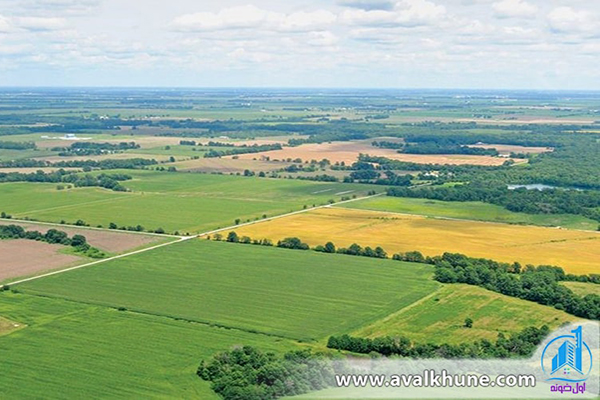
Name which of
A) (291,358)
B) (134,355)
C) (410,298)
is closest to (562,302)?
(410,298)

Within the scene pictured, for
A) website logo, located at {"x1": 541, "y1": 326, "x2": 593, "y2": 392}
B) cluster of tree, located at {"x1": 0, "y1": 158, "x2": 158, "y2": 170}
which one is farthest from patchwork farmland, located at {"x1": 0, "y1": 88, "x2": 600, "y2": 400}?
cluster of tree, located at {"x1": 0, "y1": 158, "x2": 158, "y2": 170}

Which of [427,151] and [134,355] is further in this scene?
[427,151]

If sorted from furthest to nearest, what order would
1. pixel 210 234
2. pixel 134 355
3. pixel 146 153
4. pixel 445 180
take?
pixel 146 153
pixel 445 180
pixel 210 234
pixel 134 355

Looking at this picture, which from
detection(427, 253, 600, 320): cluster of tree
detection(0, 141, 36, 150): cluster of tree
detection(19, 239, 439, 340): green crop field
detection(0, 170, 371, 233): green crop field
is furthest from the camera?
detection(0, 141, 36, 150): cluster of tree

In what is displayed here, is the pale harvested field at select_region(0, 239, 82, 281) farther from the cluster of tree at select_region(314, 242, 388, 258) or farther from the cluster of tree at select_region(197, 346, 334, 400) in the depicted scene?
the cluster of tree at select_region(197, 346, 334, 400)

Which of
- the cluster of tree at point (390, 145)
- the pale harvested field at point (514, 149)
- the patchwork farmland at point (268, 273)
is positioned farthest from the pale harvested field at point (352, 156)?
the patchwork farmland at point (268, 273)

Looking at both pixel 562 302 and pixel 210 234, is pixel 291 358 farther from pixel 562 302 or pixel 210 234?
pixel 210 234
